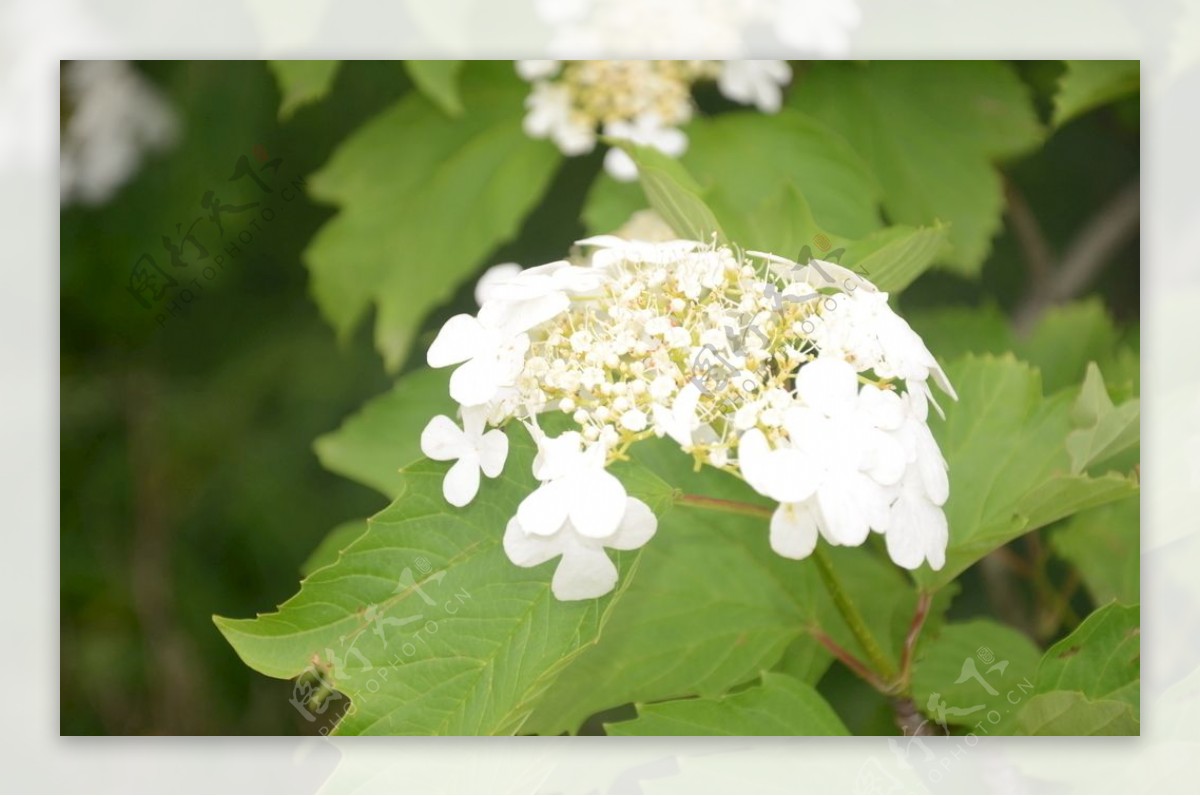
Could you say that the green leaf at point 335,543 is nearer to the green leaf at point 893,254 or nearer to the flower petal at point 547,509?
the flower petal at point 547,509

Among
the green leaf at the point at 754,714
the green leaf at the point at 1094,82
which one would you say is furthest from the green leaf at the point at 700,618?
Result: the green leaf at the point at 1094,82

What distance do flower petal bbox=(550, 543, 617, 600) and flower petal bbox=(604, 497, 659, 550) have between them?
0.01m

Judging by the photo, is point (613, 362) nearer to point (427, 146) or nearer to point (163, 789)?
point (427, 146)

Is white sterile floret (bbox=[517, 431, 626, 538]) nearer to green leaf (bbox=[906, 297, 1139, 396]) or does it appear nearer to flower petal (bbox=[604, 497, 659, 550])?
flower petal (bbox=[604, 497, 659, 550])

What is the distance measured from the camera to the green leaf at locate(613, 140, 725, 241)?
0.78m

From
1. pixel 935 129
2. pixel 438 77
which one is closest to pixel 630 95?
pixel 438 77

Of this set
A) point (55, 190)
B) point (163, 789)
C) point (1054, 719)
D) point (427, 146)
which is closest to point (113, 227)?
point (55, 190)

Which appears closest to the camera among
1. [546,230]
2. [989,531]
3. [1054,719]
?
[989,531]

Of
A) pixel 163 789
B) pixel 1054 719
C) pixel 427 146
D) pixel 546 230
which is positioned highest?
pixel 427 146

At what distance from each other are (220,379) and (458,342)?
17.1 inches

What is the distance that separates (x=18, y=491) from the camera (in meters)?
0.95

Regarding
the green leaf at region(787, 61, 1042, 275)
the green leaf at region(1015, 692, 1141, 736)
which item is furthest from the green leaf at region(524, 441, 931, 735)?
the green leaf at region(787, 61, 1042, 275)

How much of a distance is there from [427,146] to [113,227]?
0.99ft

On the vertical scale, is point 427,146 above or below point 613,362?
above
